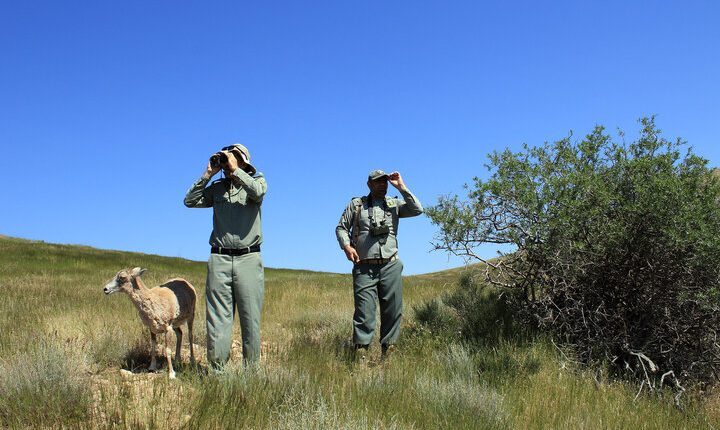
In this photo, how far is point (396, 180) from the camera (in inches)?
272

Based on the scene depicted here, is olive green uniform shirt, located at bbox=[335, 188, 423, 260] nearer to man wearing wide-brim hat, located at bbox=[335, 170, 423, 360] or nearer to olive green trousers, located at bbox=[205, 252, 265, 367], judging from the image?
man wearing wide-brim hat, located at bbox=[335, 170, 423, 360]

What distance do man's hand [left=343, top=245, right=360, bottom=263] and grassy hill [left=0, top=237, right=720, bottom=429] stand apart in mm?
1170

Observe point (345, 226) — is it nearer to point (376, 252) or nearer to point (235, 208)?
point (376, 252)

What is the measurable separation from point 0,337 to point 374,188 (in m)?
5.28

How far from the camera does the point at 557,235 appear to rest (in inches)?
278

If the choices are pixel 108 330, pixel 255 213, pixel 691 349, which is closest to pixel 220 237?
pixel 255 213

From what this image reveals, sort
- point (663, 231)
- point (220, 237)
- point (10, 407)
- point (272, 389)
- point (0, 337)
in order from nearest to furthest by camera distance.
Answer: point (10, 407), point (272, 389), point (220, 237), point (663, 231), point (0, 337)

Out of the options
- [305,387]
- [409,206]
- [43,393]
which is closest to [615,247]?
[409,206]

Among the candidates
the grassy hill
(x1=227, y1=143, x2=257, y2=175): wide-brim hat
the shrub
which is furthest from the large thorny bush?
the shrub

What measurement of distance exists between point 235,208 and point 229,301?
96 cm

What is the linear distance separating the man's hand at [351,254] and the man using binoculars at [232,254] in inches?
51.6

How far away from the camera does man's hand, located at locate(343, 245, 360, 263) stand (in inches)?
268

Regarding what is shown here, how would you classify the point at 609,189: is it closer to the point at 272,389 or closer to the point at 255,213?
the point at 255,213

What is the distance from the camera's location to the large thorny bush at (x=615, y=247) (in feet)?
22.6
